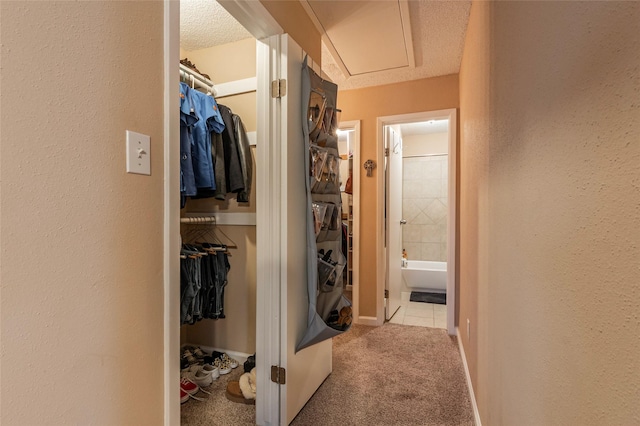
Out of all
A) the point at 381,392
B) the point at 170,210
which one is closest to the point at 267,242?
the point at 170,210

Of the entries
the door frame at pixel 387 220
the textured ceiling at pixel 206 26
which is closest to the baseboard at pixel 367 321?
the door frame at pixel 387 220

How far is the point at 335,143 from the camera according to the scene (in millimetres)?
2018

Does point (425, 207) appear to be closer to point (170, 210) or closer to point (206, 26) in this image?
point (206, 26)

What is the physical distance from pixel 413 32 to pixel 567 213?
1999mm

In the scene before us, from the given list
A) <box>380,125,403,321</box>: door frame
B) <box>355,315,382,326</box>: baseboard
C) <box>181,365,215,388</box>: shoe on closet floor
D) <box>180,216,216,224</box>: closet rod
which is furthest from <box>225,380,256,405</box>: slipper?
<box>380,125,403,321</box>: door frame

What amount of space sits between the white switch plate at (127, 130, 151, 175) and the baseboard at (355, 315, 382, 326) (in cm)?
262

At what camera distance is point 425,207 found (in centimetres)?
502

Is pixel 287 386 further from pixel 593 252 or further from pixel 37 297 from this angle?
pixel 593 252

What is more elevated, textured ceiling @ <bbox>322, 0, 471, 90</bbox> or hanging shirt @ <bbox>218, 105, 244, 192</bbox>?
textured ceiling @ <bbox>322, 0, 471, 90</bbox>

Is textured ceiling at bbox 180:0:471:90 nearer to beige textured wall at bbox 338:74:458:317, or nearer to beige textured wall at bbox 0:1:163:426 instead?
beige textured wall at bbox 338:74:458:317

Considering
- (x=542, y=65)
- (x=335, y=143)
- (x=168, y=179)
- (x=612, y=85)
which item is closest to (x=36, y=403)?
(x=168, y=179)

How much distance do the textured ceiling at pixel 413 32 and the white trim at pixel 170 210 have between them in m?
1.12

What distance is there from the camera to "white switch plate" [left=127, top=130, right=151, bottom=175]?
33.2 inches

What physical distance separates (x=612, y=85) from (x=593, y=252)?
277 millimetres
